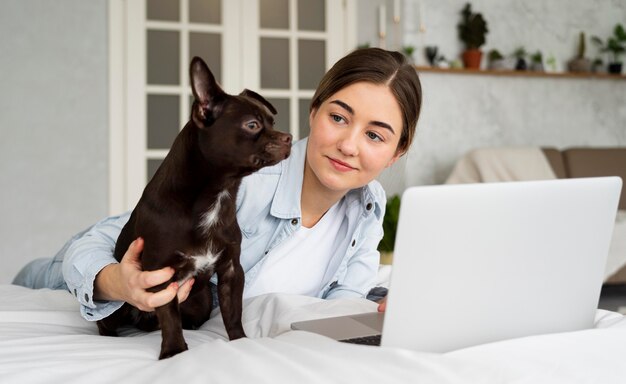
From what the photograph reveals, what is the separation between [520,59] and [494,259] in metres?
5.08

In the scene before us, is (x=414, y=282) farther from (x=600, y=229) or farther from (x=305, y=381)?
(x=600, y=229)

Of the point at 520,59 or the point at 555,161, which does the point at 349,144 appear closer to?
the point at 555,161

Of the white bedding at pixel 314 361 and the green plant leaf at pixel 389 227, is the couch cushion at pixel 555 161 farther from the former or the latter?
the white bedding at pixel 314 361

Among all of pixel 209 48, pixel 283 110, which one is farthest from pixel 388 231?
pixel 209 48

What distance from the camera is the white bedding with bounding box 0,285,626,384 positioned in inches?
33.4

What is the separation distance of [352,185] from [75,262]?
624 millimetres

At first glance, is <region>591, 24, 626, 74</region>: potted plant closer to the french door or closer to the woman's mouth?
the french door

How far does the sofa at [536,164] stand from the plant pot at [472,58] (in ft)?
2.54

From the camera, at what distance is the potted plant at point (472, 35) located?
546 centimetres

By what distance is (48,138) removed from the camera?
15.5ft

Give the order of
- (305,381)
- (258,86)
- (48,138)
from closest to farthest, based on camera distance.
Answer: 1. (305,381)
2. (48,138)
3. (258,86)

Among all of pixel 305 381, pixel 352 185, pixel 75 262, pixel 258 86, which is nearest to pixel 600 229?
pixel 305 381

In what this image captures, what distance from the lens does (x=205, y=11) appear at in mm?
5055

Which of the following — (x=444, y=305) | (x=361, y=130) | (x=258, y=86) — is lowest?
(x=444, y=305)
